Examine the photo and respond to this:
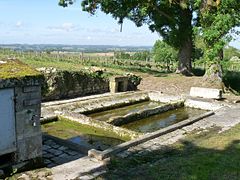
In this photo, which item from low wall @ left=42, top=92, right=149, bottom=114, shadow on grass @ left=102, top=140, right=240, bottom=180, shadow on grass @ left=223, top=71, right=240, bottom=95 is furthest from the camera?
shadow on grass @ left=223, top=71, right=240, bottom=95

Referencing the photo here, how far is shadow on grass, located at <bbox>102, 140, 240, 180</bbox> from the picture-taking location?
793 cm

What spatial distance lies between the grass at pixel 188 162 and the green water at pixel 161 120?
11.5 feet

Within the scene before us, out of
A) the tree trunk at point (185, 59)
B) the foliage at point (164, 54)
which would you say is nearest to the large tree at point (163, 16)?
the tree trunk at point (185, 59)

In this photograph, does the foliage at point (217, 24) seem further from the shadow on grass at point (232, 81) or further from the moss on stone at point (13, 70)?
the moss on stone at point (13, 70)

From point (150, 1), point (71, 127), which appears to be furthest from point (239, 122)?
point (150, 1)

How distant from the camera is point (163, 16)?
95.1ft

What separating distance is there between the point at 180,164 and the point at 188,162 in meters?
0.29

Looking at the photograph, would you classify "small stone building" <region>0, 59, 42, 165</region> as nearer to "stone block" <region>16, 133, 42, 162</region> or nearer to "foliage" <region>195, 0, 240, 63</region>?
Result: "stone block" <region>16, 133, 42, 162</region>

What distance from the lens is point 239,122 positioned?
1402 cm

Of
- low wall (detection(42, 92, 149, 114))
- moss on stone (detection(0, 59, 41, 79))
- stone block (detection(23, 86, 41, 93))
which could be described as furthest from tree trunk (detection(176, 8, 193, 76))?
stone block (detection(23, 86, 41, 93))

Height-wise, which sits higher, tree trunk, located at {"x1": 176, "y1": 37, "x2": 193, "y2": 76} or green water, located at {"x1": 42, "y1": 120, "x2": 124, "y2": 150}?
tree trunk, located at {"x1": 176, "y1": 37, "x2": 193, "y2": 76}

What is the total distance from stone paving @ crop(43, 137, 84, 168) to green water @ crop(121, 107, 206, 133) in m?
4.66

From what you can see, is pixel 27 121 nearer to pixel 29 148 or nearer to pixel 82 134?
pixel 29 148

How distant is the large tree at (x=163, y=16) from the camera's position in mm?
27422
